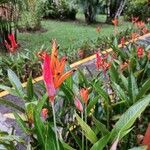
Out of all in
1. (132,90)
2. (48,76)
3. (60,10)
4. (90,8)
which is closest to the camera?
(48,76)

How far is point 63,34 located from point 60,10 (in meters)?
3.58

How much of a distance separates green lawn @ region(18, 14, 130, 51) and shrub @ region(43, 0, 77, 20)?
1.30ft

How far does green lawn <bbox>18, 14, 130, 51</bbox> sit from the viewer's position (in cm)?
1003

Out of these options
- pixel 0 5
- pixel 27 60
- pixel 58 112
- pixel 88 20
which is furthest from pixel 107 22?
pixel 58 112

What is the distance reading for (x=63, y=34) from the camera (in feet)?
37.8

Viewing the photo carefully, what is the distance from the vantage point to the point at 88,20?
14.3 metres

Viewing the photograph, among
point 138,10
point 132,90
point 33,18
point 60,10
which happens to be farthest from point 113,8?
point 132,90

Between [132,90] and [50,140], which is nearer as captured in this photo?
[50,140]

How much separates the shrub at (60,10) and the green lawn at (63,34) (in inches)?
15.6

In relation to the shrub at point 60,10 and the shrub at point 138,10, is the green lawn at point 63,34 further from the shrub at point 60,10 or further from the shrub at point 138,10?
the shrub at point 138,10

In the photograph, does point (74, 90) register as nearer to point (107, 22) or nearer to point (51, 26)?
point (51, 26)

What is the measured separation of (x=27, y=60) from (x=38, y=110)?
12.5 feet

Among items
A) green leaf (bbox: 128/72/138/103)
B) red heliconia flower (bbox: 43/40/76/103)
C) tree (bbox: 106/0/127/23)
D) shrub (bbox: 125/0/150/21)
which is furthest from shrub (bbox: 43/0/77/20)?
red heliconia flower (bbox: 43/40/76/103)

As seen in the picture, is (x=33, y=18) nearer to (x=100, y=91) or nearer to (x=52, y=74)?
(x=100, y=91)
